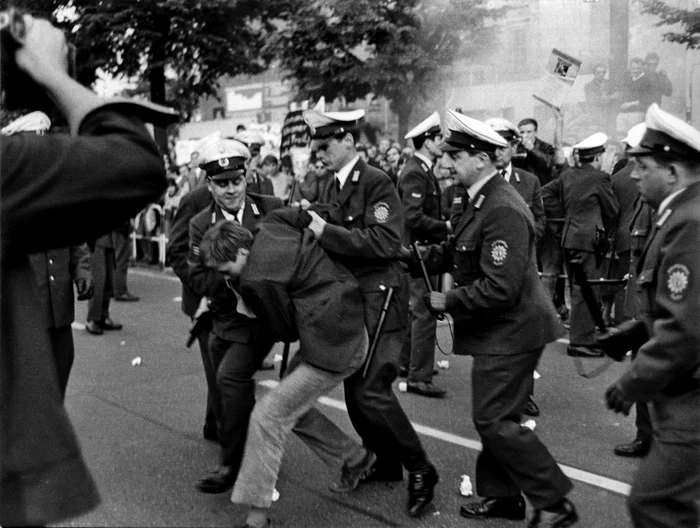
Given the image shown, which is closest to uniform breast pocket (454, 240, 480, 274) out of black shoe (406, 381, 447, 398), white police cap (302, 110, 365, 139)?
white police cap (302, 110, 365, 139)

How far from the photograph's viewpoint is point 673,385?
2902 mm

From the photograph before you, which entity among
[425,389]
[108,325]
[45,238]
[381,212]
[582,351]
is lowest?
[108,325]

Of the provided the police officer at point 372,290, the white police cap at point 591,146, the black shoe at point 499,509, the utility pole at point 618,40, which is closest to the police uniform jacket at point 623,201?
Answer: the white police cap at point 591,146

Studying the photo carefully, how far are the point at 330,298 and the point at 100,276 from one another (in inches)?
252

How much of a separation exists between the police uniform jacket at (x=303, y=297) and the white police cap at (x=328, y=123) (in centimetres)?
83

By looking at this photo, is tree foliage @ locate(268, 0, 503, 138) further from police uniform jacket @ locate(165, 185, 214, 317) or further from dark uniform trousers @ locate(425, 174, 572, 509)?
dark uniform trousers @ locate(425, 174, 572, 509)

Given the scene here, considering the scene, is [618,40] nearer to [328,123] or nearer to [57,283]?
[328,123]

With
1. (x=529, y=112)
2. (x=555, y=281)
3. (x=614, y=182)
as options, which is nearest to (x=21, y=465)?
(x=614, y=182)

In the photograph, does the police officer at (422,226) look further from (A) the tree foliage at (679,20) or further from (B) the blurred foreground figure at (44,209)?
(B) the blurred foreground figure at (44,209)

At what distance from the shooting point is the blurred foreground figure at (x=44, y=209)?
134cm

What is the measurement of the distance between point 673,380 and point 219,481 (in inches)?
96.4

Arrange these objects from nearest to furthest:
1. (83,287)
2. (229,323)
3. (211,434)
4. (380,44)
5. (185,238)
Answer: (229,323)
(185,238)
(211,434)
(83,287)
(380,44)

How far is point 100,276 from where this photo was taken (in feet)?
31.8

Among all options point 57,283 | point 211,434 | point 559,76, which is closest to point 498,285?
point 211,434
